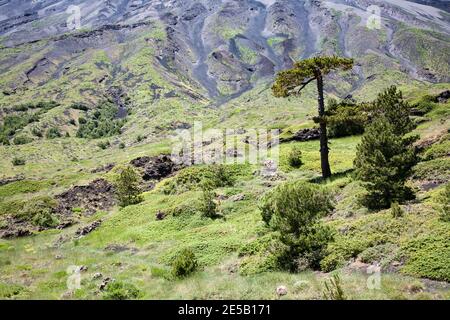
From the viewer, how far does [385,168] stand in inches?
934

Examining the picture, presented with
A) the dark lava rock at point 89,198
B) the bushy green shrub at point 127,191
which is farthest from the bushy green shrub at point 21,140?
the bushy green shrub at point 127,191

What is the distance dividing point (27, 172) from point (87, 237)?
208ft

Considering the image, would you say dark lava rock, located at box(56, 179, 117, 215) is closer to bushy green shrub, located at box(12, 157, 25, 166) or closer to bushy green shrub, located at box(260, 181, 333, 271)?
bushy green shrub, located at box(260, 181, 333, 271)

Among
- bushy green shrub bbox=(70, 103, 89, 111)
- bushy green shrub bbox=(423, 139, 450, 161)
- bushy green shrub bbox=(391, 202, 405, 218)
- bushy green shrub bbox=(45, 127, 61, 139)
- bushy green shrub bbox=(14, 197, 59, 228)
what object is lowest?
bushy green shrub bbox=(14, 197, 59, 228)

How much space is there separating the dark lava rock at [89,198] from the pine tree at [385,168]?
1510 inches

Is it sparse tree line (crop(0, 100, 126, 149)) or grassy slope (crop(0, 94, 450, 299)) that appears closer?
grassy slope (crop(0, 94, 450, 299))

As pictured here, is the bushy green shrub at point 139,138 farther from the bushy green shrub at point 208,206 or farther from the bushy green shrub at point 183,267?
the bushy green shrub at point 183,267

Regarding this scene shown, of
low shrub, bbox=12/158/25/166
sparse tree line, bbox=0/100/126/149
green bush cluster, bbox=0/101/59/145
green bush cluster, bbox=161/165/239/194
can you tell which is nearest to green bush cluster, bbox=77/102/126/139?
sparse tree line, bbox=0/100/126/149

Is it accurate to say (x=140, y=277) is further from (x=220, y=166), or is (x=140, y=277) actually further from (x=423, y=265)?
(x=220, y=166)

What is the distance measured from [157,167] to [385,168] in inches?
1809

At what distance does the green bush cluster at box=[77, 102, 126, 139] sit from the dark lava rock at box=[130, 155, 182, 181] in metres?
81.1

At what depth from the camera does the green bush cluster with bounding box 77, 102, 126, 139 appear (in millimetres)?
145238

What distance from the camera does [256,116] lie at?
406ft
